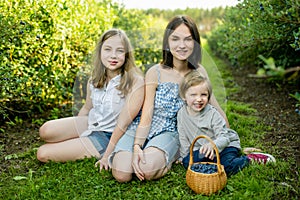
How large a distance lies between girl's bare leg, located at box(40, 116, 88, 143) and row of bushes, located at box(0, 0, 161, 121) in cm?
39

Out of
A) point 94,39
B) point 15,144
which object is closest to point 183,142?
point 15,144

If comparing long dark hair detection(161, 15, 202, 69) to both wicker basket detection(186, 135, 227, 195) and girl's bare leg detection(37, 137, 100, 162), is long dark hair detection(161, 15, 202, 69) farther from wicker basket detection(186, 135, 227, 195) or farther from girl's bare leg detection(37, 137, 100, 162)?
girl's bare leg detection(37, 137, 100, 162)

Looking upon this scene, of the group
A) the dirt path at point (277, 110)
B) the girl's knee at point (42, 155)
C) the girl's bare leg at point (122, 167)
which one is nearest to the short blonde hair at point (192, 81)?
the girl's bare leg at point (122, 167)

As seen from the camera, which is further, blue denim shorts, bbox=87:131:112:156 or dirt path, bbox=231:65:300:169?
dirt path, bbox=231:65:300:169

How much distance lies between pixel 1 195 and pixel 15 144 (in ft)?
4.04

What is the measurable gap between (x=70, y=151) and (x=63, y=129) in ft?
0.84

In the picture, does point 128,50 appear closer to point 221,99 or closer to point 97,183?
point 221,99

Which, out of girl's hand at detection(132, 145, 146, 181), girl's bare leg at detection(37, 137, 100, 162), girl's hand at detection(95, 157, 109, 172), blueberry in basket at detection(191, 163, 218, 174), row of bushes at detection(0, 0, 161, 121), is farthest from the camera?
row of bushes at detection(0, 0, 161, 121)

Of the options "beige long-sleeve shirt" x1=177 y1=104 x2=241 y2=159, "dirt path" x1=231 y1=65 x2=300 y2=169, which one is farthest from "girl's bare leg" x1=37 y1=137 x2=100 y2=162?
"dirt path" x1=231 y1=65 x2=300 y2=169

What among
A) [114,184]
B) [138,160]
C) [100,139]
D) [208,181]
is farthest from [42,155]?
[208,181]

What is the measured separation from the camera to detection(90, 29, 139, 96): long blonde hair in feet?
11.8

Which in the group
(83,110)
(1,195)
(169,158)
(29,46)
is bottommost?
(1,195)

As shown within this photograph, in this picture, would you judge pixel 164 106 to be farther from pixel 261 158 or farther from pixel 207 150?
pixel 261 158

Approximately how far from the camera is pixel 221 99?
3660 millimetres
